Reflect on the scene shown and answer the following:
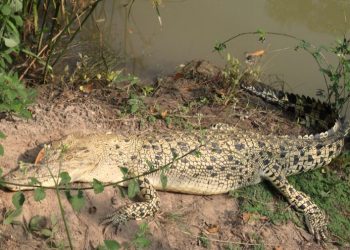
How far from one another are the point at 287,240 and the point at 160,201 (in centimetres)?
103

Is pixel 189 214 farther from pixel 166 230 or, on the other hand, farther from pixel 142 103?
pixel 142 103

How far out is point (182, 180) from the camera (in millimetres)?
4098

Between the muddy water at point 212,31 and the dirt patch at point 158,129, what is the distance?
48 centimetres

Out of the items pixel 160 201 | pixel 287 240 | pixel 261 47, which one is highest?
pixel 261 47

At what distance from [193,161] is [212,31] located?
2357 mm

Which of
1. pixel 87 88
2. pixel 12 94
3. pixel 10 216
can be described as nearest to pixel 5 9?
pixel 12 94

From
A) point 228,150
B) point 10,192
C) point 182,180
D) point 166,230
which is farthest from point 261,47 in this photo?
point 10,192

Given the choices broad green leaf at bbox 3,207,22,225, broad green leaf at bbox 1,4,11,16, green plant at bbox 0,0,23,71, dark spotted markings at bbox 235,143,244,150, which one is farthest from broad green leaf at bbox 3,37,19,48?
dark spotted markings at bbox 235,143,244,150

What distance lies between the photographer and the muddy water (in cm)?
559

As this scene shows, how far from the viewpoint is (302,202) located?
4.27 m

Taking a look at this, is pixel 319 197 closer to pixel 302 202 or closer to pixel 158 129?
pixel 302 202

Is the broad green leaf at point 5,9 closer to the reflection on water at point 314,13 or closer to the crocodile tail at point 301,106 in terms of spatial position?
the crocodile tail at point 301,106

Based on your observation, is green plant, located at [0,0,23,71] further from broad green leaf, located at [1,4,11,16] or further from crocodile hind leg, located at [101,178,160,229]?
crocodile hind leg, located at [101,178,160,229]

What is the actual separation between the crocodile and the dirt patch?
0.38ft
